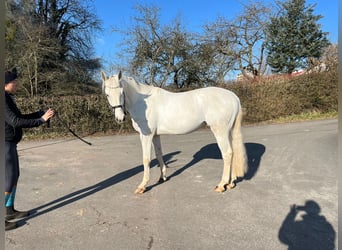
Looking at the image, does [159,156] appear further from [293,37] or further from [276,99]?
Answer: [293,37]

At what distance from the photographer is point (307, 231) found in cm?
264

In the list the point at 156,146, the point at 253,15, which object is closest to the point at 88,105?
the point at 156,146

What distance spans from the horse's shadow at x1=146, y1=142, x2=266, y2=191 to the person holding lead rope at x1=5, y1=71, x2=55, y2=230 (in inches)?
75.0

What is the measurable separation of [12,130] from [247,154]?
4.98 meters

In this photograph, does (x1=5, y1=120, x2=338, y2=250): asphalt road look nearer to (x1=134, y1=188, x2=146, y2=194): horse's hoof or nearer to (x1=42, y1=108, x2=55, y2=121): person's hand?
(x1=134, y1=188, x2=146, y2=194): horse's hoof

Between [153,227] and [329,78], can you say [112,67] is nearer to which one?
[329,78]

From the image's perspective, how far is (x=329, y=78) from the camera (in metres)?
12.3

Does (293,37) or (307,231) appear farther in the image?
(293,37)

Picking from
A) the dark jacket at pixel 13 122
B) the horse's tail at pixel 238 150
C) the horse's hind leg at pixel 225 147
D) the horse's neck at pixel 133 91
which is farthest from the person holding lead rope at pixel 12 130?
the horse's tail at pixel 238 150

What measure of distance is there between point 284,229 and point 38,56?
14115 mm

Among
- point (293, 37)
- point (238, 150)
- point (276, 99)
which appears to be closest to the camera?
point (238, 150)

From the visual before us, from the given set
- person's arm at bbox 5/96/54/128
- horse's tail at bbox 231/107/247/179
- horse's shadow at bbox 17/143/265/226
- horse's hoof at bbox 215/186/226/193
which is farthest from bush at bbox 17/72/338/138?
person's arm at bbox 5/96/54/128

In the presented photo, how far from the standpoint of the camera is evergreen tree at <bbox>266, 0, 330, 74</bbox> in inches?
698

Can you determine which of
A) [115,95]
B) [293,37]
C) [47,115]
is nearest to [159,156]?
[115,95]
